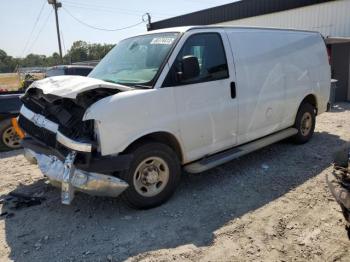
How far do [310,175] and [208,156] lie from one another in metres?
1.66

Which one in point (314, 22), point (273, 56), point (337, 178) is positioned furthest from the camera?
point (314, 22)

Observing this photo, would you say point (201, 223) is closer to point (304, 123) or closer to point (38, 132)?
point (38, 132)

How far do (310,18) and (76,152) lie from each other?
47.8ft

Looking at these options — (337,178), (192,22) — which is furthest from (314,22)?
(337,178)

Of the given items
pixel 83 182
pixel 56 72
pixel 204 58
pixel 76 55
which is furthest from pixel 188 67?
pixel 76 55

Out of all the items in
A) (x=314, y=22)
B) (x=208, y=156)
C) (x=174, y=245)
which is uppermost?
(x=314, y=22)

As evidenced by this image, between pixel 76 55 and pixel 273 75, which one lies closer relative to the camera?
pixel 273 75

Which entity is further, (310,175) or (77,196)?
(310,175)

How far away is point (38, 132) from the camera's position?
4.55 meters

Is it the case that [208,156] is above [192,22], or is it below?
below

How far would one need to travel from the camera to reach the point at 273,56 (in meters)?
5.71

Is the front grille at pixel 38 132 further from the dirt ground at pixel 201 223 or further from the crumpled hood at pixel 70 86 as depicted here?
the dirt ground at pixel 201 223

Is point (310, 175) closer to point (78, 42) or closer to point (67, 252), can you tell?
point (67, 252)

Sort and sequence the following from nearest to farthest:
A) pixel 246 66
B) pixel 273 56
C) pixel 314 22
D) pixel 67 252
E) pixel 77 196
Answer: pixel 67 252 < pixel 77 196 < pixel 246 66 < pixel 273 56 < pixel 314 22
